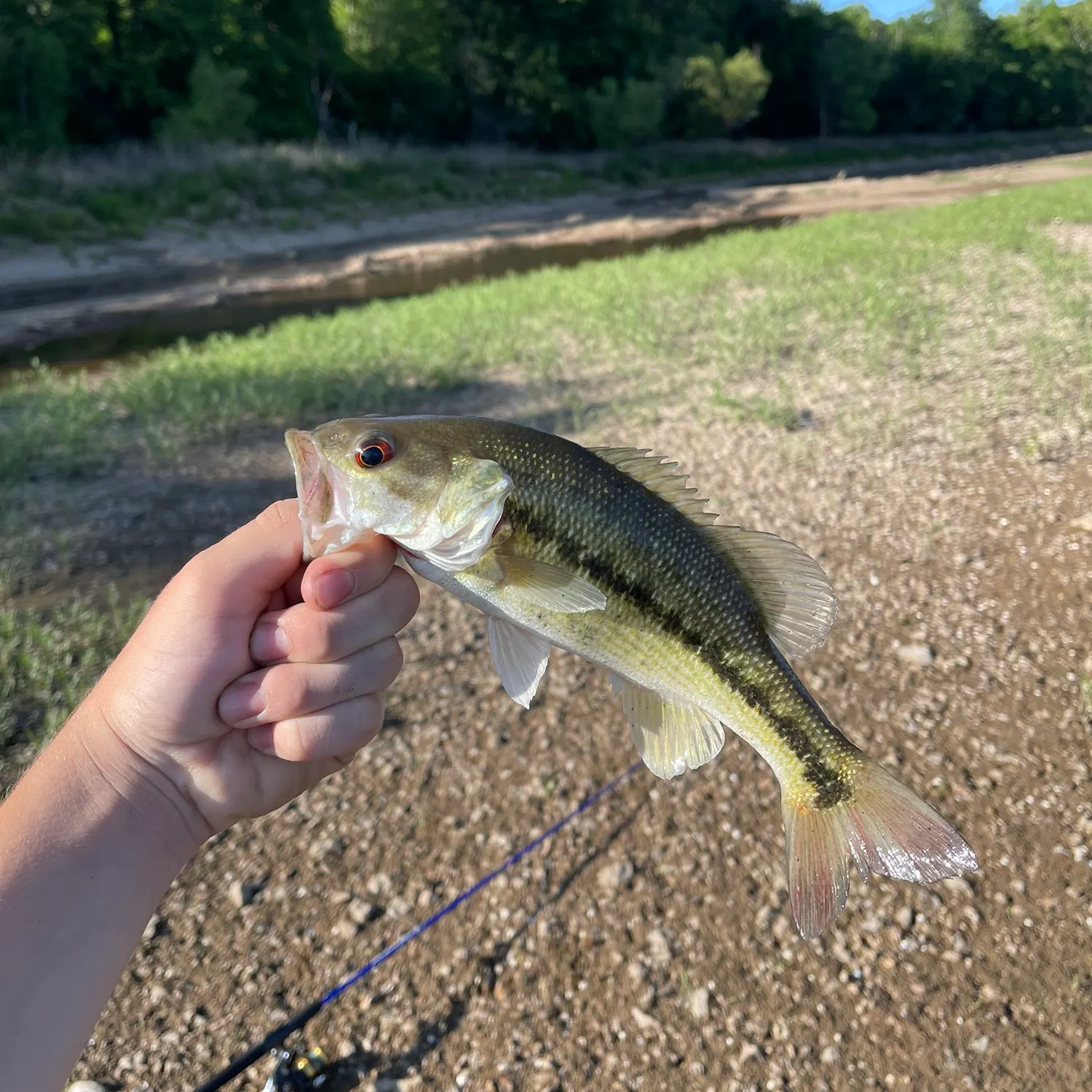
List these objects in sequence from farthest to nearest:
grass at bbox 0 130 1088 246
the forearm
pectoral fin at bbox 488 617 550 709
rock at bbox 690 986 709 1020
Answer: grass at bbox 0 130 1088 246 < rock at bbox 690 986 709 1020 < pectoral fin at bbox 488 617 550 709 < the forearm

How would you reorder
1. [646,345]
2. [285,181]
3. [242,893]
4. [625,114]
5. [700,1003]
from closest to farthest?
[700,1003], [242,893], [646,345], [285,181], [625,114]

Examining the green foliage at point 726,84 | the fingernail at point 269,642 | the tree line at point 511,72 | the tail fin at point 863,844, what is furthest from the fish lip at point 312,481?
the green foliage at point 726,84

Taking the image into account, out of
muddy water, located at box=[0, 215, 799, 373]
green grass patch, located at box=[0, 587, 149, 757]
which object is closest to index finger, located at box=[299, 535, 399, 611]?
green grass patch, located at box=[0, 587, 149, 757]

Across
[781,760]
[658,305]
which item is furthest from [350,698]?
[658,305]

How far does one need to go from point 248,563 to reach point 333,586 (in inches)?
12.4

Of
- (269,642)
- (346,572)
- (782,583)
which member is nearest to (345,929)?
(269,642)

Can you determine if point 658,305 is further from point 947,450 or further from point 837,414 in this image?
point 947,450

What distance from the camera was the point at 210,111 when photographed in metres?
36.8

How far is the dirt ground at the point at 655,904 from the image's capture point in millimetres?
2750

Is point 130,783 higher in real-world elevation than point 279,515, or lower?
lower

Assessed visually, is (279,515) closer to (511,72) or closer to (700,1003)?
(700,1003)

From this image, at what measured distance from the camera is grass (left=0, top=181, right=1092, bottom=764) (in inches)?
266

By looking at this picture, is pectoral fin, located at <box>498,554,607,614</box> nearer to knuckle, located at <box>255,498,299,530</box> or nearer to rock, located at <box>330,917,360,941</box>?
knuckle, located at <box>255,498,299,530</box>

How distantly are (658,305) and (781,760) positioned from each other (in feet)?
35.7
